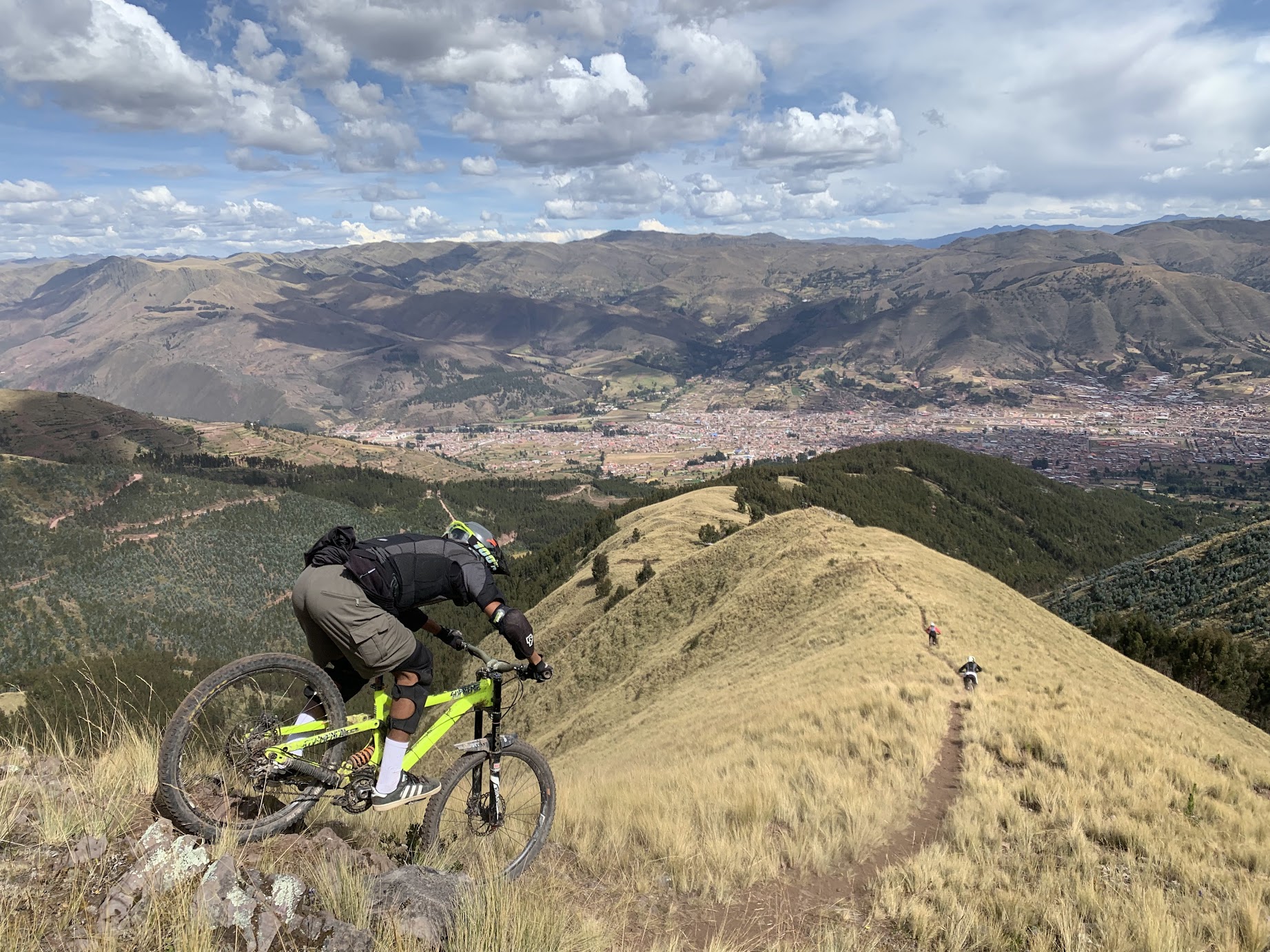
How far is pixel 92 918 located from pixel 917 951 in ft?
22.1

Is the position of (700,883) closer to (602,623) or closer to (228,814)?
(228,814)

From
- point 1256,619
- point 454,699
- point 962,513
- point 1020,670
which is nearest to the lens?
point 454,699

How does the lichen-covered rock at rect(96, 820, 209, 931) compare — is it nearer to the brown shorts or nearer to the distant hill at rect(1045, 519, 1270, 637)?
the brown shorts

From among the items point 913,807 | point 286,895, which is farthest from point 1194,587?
point 286,895

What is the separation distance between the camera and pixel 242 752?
248 inches

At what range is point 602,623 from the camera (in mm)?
46469

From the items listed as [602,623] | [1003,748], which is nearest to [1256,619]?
[602,623]

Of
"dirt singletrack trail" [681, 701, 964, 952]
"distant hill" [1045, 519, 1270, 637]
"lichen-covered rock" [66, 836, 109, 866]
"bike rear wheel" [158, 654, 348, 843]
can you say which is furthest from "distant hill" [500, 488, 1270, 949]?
"distant hill" [1045, 519, 1270, 637]

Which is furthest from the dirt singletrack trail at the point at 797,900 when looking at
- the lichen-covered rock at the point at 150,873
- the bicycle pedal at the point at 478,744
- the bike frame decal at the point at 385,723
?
the lichen-covered rock at the point at 150,873

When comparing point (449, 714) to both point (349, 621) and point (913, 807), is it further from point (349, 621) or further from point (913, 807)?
point (913, 807)

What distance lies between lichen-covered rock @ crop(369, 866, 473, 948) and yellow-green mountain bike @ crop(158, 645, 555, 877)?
29.4 inches

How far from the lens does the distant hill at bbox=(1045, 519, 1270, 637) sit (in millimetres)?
59062

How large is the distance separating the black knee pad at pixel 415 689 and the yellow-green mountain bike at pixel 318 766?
177mm

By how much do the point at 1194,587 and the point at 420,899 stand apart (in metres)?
93.2
